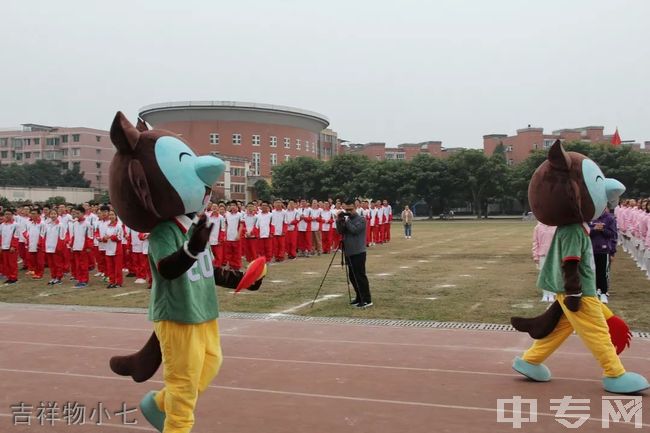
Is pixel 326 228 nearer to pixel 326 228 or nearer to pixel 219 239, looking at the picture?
pixel 326 228

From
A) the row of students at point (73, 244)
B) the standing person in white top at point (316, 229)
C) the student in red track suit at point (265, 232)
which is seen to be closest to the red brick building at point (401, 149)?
the standing person in white top at point (316, 229)

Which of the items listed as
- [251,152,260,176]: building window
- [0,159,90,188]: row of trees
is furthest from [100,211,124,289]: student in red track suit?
[0,159,90,188]: row of trees

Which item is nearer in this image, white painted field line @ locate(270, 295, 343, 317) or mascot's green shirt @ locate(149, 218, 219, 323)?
mascot's green shirt @ locate(149, 218, 219, 323)

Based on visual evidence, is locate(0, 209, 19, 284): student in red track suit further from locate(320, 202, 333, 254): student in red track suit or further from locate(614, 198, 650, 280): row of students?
locate(614, 198, 650, 280): row of students

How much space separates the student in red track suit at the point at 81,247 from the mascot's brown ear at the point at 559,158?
435 inches

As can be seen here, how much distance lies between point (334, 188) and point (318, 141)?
3580 cm

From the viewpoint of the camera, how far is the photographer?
10.2 meters

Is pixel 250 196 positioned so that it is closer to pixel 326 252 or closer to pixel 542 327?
pixel 326 252

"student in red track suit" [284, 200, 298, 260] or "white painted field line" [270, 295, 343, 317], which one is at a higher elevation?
"student in red track suit" [284, 200, 298, 260]

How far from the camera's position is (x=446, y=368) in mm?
6434

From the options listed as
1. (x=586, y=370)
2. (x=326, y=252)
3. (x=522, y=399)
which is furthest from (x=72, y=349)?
(x=326, y=252)

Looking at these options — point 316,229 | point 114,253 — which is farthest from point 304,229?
point 114,253

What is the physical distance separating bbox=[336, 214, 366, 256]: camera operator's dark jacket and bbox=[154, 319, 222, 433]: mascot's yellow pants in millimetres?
6338

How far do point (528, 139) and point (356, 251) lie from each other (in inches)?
2872
